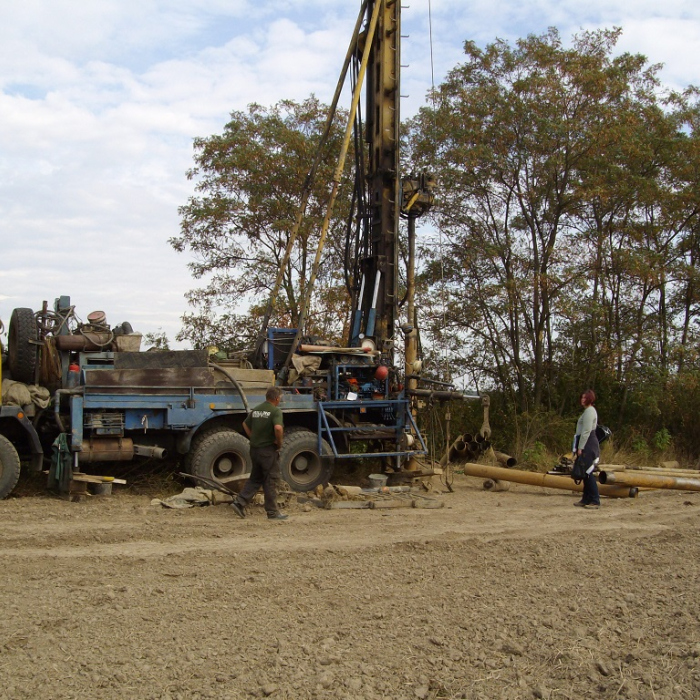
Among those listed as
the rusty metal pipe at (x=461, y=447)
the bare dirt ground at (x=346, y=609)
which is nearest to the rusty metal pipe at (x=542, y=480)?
the rusty metal pipe at (x=461, y=447)

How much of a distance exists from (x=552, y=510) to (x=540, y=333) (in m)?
7.76

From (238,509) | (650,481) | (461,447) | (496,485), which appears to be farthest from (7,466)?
(650,481)

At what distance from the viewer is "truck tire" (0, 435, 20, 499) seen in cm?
1006

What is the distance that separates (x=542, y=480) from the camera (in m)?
12.2

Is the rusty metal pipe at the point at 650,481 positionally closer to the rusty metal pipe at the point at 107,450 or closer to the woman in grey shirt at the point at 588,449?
the woman in grey shirt at the point at 588,449

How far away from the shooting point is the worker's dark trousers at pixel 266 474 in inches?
370

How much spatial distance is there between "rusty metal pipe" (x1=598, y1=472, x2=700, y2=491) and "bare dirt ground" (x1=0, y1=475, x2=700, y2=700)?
2.54 m

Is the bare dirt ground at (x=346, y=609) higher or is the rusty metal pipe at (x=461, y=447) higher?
the rusty metal pipe at (x=461, y=447)

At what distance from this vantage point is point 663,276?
58.4 ft

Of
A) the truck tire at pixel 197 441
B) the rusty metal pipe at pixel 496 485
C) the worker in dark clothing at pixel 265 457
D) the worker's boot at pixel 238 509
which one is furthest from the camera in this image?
the rusty metal pipe at pixel 496 485

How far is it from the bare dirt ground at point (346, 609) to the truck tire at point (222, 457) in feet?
6.26

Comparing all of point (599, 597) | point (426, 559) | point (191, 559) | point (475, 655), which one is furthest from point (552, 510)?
point (475, 655)

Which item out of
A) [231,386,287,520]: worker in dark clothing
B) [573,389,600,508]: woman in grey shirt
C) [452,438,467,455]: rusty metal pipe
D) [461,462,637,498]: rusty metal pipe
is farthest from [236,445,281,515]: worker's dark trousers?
[452,438,467,455]: rusty metal pipe

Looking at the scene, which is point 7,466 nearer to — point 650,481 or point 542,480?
point 542,480
